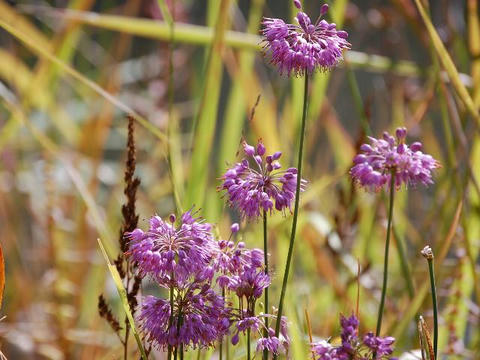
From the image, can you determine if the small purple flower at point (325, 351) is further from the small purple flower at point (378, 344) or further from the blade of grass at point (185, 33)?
the blade of grass at point (185, 33)

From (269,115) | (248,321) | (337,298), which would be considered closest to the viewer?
(248,321)

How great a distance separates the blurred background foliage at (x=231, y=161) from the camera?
1.06 meters

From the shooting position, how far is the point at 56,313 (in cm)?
146

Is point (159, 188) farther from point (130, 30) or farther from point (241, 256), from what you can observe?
point (241, 256)

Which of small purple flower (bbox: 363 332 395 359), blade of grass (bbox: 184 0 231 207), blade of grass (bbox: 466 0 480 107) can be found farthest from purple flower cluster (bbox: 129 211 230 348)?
blade of grass (bbox: 466 0 480 107)

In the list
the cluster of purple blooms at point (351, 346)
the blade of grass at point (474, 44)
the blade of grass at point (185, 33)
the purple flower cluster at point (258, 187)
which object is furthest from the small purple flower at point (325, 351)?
the blade of grass at point (474, 44)

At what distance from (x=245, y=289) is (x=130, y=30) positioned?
0.72 m

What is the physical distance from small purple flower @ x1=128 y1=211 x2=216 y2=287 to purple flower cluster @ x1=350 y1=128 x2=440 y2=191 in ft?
0.43

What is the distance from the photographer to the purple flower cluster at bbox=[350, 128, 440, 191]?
0.64 metres

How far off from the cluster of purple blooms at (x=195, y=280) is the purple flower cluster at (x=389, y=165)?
0.35 ft

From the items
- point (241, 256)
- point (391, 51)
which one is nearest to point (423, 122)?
point (391, 51)

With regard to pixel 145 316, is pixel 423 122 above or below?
above

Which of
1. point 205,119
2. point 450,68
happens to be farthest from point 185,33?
point 450,68

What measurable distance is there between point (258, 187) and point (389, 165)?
11 centimetres
